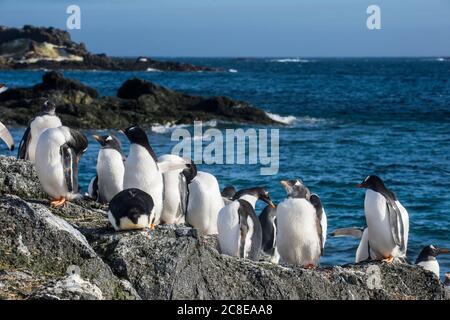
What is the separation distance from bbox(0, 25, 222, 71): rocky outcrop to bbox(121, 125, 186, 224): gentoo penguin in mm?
109035

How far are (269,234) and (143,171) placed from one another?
2.69 m

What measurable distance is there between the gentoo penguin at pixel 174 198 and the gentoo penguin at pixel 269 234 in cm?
129

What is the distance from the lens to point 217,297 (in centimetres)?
705

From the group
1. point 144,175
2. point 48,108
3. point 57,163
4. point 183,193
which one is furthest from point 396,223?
point 48,108

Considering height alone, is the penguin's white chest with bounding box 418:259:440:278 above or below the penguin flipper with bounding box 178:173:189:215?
below

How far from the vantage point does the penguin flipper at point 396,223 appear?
10.1 meters

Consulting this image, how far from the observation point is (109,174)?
11164 mm

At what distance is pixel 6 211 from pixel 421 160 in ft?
72.2

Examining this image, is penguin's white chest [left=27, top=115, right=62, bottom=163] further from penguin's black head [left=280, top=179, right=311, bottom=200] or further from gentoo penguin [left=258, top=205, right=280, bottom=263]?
penguin's black head [left=280, top=179, right=311, bottom=200]

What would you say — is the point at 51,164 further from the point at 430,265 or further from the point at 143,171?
the point at 430,265

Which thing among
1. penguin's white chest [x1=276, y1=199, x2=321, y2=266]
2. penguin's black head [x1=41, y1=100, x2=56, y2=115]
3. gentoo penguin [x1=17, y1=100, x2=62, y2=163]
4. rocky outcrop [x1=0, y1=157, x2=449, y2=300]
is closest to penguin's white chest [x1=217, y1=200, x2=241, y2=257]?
penguin's white chest [x1=276, y1=199, x2=321, y2=266]

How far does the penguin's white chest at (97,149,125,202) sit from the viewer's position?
1116 cm

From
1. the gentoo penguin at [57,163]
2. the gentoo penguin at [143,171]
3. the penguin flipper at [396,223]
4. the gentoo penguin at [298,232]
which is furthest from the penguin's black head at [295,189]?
the gentoo penguin at [57,163]
